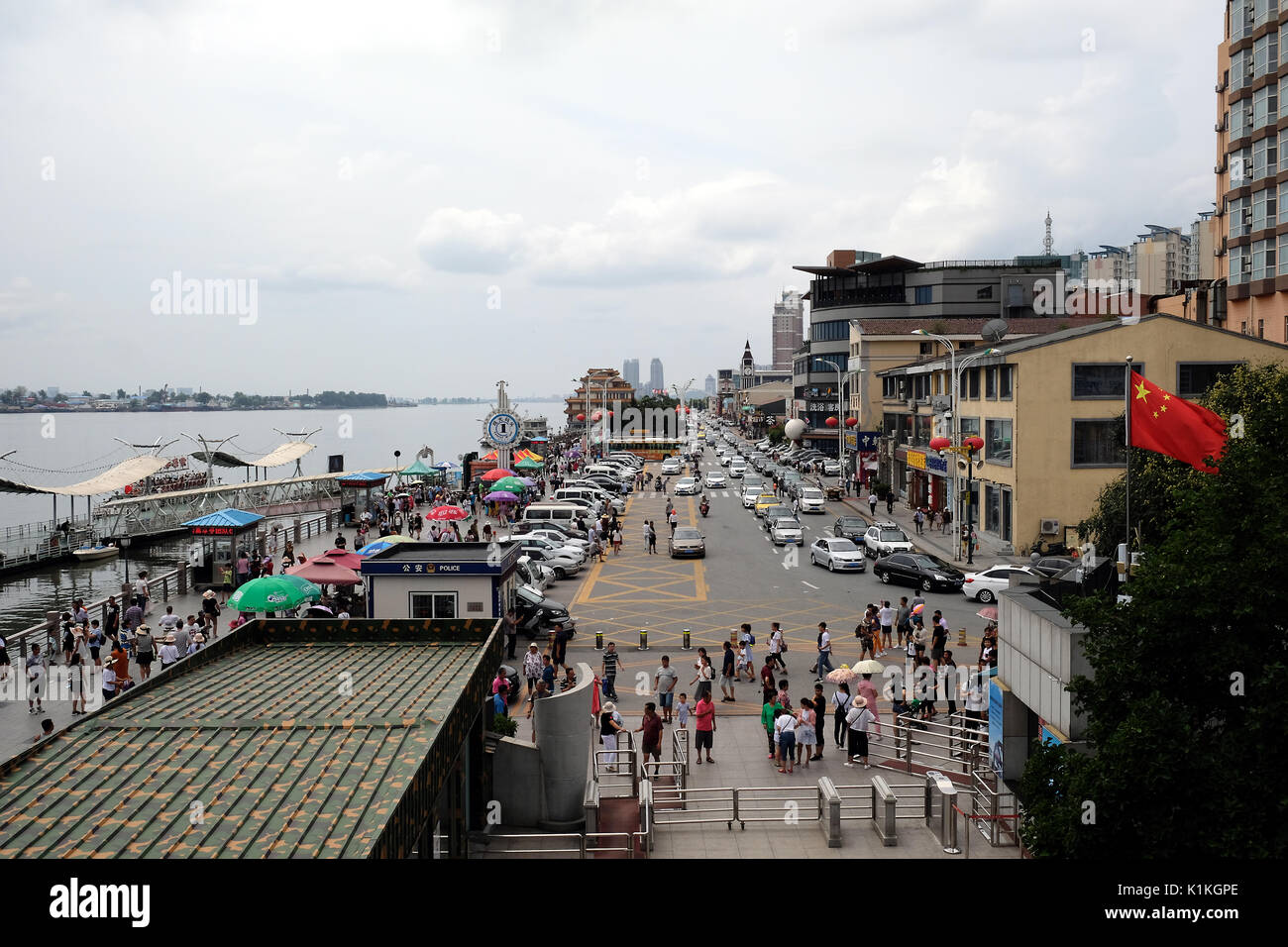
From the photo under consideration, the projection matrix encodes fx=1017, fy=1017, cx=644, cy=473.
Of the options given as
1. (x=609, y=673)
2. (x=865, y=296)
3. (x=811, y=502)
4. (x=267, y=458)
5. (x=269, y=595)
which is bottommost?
(x=609, y=673)

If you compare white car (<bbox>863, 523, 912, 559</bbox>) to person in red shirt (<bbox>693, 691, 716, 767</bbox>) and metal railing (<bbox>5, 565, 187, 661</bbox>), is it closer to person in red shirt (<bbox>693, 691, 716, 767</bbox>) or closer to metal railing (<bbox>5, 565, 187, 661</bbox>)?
person in red shirt (<bbox>693, 691, 716, 767</bbox>)

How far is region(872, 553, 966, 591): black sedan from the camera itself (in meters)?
33.6

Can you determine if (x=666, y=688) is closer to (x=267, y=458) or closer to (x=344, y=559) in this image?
(x=344, y=559)

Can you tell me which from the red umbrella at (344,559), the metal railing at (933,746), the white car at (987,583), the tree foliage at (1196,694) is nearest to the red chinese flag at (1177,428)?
the metal railing at (933,746)

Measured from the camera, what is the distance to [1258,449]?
899 cm

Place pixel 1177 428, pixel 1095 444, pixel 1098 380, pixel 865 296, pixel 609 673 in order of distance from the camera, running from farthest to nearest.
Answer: pixel 865 296
pixel 1095 444
pixel 1098 380
pixel 609 673
pixel 1177 428

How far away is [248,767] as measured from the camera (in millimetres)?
9086

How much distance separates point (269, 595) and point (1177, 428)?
18.4m

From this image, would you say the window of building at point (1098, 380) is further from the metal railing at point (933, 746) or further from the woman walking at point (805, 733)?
the woman walking at point (805, 733)

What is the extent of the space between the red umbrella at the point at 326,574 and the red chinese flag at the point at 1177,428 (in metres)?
19.5

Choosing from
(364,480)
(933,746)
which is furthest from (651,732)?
(364,480)

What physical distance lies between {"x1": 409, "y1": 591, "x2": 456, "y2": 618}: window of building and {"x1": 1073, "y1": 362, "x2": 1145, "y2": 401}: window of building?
29.5 m
